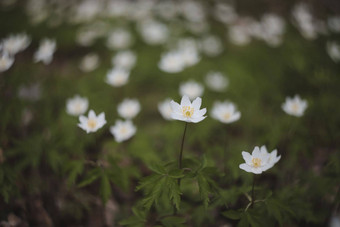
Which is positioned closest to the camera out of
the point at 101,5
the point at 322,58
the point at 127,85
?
the point at 322,58

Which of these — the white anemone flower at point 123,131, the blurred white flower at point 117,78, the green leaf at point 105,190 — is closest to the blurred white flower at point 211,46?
the blurred white flower at point 117,78

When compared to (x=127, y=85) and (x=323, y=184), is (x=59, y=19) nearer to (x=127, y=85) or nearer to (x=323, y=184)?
(x=127, y=85)

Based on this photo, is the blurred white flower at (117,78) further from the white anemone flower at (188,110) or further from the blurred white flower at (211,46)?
the blurred white flower at (211,46)

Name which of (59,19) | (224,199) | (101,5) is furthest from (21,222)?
(101,5)

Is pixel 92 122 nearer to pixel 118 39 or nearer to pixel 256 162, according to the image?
pixel 256 162

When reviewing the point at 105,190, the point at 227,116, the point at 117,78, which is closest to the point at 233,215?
the point at 105,190
